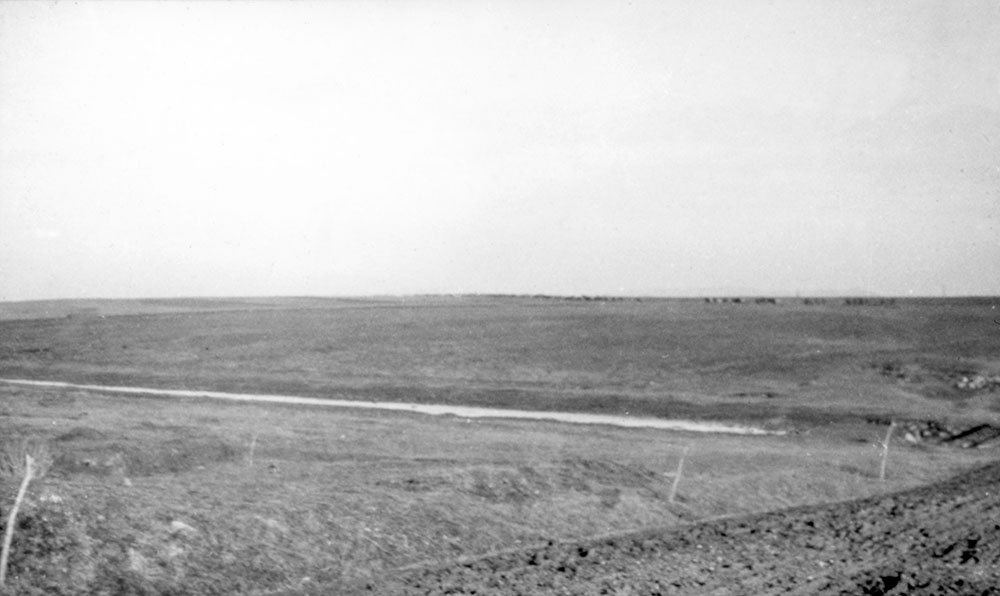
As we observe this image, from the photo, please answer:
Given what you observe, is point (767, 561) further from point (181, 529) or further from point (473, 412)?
point (473, 412)

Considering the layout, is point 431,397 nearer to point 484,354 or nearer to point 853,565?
point 484,354

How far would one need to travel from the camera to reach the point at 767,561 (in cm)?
1399

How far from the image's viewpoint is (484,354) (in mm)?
54688

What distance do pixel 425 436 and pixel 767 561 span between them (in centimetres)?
1638

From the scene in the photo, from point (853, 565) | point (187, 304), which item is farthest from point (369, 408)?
point (187, 304)

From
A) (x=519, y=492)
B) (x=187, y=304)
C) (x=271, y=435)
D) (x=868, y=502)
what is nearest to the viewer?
(x=519, y=492)

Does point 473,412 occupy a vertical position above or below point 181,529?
below

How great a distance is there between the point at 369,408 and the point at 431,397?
508 centimetres

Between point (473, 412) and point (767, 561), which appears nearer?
point (767, 561)

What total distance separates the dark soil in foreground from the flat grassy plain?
0.95 m

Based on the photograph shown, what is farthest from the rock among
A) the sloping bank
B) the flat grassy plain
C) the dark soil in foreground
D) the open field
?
the open field

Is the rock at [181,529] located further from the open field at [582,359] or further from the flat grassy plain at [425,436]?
the open field at [582,359]

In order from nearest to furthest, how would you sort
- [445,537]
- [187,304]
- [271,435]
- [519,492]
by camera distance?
[445,537], [519,492], [271,435], [187,304]

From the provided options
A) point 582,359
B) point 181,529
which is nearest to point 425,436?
point 181,529
